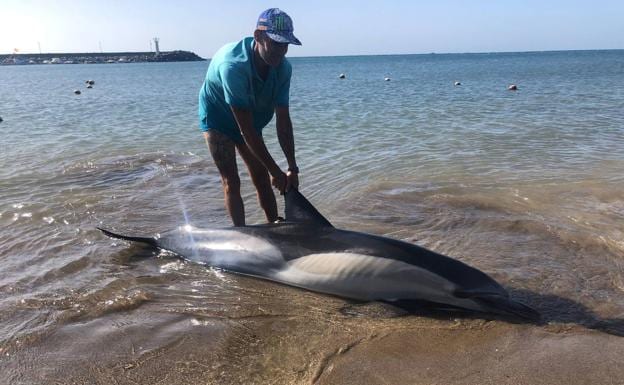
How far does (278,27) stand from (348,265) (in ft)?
6.86

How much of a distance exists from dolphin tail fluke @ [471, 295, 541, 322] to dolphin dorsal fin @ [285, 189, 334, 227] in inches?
57.2

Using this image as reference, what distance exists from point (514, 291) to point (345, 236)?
60.2 inches

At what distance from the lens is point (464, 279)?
4.06m

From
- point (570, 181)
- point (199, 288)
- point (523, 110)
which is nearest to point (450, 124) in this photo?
point (523, 110)

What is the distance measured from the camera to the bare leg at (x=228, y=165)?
5.43m

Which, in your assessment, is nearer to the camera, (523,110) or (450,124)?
(450,124)

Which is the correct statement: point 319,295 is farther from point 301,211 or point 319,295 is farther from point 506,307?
point 506,307

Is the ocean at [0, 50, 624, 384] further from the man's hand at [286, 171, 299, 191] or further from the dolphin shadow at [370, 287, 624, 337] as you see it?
the man's hand at [286, 171, 299, 191]

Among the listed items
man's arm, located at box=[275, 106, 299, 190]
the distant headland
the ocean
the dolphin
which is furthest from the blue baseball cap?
the distant headland

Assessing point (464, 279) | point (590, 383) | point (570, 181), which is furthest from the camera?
point (570, 181)

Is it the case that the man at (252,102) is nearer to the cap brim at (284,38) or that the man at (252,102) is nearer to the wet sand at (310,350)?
the cap brim at (284,38)

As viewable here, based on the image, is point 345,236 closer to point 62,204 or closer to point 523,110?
point 62,204

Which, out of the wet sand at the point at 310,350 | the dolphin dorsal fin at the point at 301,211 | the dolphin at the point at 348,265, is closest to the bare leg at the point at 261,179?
the dolphin at the point at 348,265

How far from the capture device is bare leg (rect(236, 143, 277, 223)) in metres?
5.67
